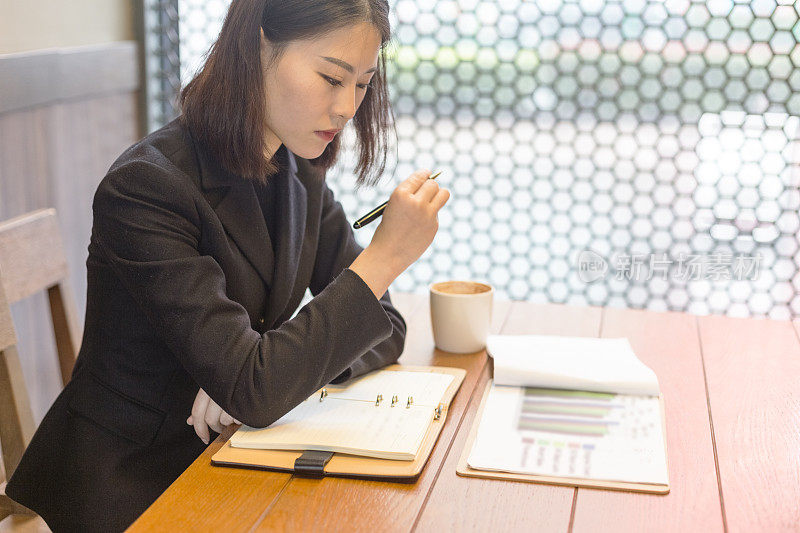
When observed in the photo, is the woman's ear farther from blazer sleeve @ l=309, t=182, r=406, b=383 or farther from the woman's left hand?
the woman's left hand

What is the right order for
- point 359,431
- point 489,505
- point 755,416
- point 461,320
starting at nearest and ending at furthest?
point 489,505
point 359,431
point 755,416
point 461,320

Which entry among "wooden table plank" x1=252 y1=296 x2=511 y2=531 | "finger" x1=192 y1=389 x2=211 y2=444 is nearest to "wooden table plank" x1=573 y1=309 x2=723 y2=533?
"wooden table plank" x1=252 y1=296 x2=511 y2=531

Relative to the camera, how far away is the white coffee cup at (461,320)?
4.44 ft

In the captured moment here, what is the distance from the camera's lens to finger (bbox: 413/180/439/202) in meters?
1.13

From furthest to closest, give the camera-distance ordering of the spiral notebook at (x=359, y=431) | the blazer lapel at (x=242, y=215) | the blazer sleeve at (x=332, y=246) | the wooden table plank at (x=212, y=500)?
the blazer sleeve at (x=332, y=246) → the blazer lapel at (x=242, y=215) → the spiral notebook at (x=359, y=431) → the wooden table plank at (x=212, y=500)

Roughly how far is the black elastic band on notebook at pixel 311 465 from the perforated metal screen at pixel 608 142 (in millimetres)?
1369

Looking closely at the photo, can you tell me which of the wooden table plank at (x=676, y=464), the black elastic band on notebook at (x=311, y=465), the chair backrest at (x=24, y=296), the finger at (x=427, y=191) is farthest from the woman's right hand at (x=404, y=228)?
the chair backrest at (x=24, y=296)

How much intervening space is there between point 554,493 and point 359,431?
0.25 metres

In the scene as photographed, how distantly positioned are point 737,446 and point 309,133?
70cm

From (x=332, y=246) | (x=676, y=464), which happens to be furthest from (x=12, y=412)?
(x=676, y=464)

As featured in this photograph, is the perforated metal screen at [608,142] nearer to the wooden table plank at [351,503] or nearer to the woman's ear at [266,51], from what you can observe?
the woman's ear at [266,51]

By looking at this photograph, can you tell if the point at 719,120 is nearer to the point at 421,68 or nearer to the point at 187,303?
the point at 421,68

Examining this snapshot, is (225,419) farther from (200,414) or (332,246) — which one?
(332,246)

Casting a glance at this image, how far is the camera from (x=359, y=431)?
3.33 feet
